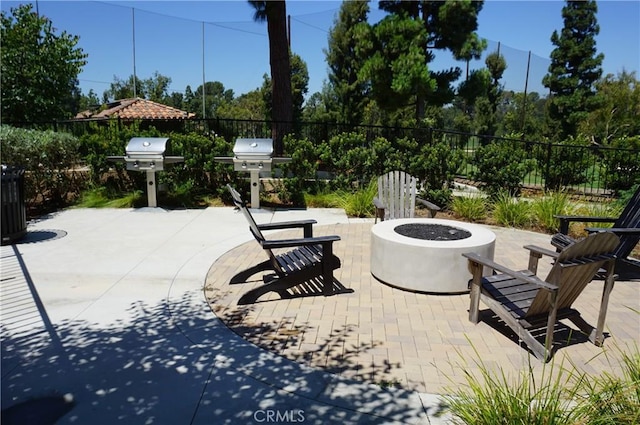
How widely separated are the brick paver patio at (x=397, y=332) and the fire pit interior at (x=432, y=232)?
632mm

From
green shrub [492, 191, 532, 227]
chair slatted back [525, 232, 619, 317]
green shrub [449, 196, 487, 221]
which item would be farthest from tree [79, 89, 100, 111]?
chair slatted back [525, 232, 619, 317]

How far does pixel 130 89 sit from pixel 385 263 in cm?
4228

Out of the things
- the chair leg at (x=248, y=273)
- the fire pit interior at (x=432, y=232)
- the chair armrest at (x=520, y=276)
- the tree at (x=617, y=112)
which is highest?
the tree at (x=617, y=112)

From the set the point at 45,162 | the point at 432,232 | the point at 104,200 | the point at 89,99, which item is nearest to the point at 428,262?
the point at 432,232

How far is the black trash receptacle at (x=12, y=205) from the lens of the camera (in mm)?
6148

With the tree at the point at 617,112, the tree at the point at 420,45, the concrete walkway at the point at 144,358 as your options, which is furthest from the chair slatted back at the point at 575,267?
the tree at the point at 617,112

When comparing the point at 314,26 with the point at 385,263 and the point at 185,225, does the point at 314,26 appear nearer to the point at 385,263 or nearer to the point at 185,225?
the point at 185,225

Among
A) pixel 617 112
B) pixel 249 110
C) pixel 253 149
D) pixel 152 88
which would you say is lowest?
pixel 253 149

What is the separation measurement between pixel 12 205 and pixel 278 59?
24.5ft

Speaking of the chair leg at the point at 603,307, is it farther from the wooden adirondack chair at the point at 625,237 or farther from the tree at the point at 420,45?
the tree at the point at 420,45

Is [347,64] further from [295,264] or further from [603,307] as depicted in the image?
[603,307]

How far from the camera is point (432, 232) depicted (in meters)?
5.05

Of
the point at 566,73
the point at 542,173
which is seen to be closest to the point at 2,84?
the point at 542,173

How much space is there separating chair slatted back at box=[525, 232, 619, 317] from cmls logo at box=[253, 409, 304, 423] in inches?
73.2
